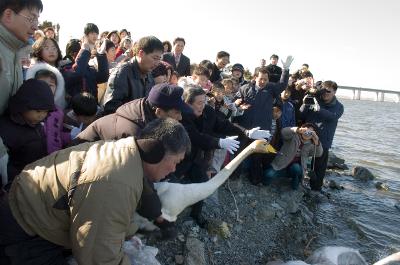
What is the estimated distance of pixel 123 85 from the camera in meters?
4.80

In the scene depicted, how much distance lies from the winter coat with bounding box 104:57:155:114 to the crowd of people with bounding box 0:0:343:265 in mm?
13

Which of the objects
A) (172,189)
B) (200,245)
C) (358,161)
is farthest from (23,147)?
(358,161)

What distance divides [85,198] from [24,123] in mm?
1624

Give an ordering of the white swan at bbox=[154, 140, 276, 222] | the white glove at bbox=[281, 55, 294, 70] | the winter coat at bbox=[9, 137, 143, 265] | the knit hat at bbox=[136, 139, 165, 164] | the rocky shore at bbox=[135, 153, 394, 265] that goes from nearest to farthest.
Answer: the winter coat at bbox=[9, 137, 143, 265]
the knit hat at bbox=[136, 139, 165, 164]
the white swan at bbox=[154, 140, 276, 222]
the rocky shore at bbox=[135, 153, 394, 265]
the white glove at bbox=[281, 55, 294, 70]

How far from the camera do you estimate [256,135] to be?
18.7ft

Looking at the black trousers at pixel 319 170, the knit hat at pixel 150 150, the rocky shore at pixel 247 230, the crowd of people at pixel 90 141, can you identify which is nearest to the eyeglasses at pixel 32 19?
the crowd of people at pixel 90 141

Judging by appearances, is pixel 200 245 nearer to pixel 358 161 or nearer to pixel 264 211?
pixel 264 211

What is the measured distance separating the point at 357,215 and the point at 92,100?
757cm

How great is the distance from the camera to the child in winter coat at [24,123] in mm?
3299

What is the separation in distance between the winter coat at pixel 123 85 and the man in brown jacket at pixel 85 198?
2.26m

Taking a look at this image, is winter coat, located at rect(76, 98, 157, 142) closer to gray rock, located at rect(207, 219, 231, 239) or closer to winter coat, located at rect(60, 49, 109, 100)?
winter coat, located at rect(60, 49, 109, 100)

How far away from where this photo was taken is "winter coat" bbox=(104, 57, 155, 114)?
15.7 feet

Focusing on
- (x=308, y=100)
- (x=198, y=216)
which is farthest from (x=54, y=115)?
(x=308, y=100)

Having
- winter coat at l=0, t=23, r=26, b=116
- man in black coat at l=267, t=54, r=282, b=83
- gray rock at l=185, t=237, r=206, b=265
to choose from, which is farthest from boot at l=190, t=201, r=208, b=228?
man in black coat at l=267, t=54, r=282, b=83
